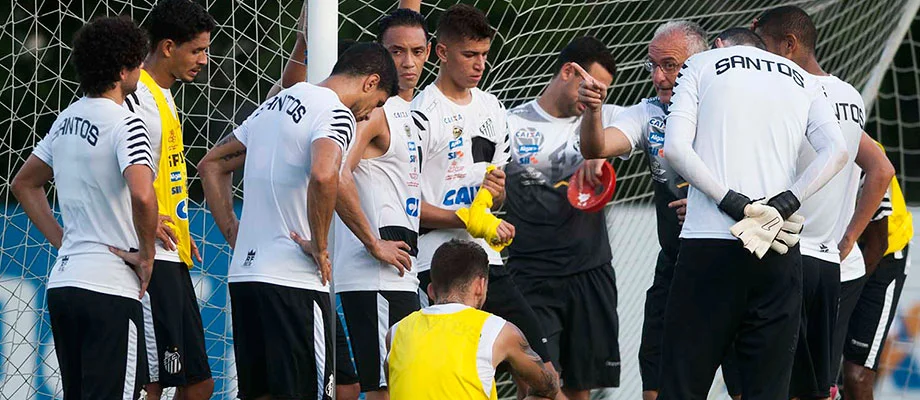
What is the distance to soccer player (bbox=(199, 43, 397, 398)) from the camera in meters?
5.55

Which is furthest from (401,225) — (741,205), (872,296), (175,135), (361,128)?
(872,296)

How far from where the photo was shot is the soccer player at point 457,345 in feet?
16.6

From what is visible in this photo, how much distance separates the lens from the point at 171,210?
6289 millimetres

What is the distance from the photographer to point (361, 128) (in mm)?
6176

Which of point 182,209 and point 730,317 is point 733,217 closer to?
point 730,317

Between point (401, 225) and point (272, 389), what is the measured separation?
112 cm

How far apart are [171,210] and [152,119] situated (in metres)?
0.44

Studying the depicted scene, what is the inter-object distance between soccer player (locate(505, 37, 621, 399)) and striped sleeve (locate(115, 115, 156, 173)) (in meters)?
2.38

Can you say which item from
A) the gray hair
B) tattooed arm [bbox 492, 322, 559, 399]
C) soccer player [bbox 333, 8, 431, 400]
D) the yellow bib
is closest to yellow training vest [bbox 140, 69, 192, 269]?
soccer player [bbox 333, 8, 431, 400]

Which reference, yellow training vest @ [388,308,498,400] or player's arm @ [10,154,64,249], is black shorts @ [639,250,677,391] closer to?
yellow training vest @ [388,308,498,400]

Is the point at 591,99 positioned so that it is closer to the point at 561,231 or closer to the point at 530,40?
the point at 561,231

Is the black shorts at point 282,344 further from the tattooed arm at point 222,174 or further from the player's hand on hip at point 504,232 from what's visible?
the player's hand on hip at point 504,232

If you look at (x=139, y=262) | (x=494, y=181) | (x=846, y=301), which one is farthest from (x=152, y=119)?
(x=846, y=301)

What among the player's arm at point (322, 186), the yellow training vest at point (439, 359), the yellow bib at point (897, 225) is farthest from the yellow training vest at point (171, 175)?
the yellow bib at point (897, 225)
